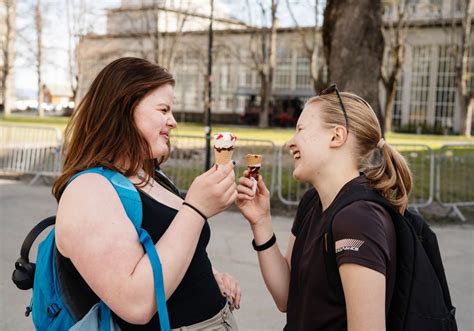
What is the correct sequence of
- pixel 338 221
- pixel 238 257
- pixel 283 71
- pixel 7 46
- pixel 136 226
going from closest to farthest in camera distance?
pixel 136 226
pixel 338 221
pixel 238 257
pixel 7 46
pixel 283 71

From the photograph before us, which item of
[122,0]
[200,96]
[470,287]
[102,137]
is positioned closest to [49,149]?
[470,287]

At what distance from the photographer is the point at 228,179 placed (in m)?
1.80

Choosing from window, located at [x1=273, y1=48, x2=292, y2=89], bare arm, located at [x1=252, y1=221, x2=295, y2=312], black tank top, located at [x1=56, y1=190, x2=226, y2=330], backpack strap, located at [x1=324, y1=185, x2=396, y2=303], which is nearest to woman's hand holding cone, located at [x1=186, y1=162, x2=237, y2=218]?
black tank top, located at [x1=56, y1=190, x2=226, y2=330]

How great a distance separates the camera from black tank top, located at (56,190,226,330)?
5.89 ft

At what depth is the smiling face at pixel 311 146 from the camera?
210cm

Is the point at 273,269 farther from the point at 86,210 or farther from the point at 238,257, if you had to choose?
the point at 238,257

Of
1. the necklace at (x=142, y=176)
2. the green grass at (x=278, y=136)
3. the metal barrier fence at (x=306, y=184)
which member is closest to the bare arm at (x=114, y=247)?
the necklace at (x=142, y=176)

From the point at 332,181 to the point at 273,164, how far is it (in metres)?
7.55

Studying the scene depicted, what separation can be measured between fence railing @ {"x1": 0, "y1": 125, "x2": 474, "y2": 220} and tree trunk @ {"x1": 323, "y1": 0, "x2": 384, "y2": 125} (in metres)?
1.31

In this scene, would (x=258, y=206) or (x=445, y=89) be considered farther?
(x=445, y=89)

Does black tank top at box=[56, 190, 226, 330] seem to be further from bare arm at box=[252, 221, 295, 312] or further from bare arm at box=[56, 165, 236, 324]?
bare arm at box=[252, 221, 295, 312]

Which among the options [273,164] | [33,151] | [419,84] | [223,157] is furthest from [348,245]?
[419,84]

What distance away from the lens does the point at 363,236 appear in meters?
1.77

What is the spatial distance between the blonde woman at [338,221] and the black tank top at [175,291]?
12.2 inches
